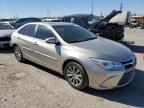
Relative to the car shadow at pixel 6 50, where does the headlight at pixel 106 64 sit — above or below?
above

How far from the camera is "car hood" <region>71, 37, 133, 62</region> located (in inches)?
197

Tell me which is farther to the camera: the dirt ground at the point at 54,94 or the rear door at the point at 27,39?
the rear door at the point at 27,39

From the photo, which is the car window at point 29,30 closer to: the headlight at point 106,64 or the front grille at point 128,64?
the headlight at point 106,64

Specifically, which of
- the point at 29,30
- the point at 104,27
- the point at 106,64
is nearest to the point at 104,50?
the point at 106,64

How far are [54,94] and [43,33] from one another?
2.08 m

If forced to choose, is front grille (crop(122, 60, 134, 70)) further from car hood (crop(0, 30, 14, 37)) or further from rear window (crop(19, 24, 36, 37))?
car hood (crop(0, 30, 14, 37))

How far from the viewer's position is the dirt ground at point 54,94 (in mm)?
4723

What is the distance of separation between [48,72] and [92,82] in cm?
214

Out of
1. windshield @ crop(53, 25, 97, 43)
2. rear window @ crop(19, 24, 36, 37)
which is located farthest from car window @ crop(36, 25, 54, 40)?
rear window @ crop(19, 24, 36, 37)

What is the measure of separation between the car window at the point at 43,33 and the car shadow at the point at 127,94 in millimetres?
1929

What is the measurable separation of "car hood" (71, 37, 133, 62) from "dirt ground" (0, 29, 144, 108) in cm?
84

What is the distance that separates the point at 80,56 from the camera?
5.14 metres

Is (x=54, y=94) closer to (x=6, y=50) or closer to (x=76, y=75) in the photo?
(x=76, y=75)

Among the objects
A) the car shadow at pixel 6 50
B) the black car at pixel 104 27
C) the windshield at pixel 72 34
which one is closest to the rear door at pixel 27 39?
the windshield at pixel 72 34
